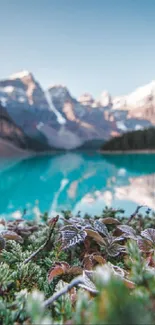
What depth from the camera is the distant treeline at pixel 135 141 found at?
42.7 meters

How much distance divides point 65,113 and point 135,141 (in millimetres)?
48302

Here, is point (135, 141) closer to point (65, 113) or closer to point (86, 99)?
point (65, 113)

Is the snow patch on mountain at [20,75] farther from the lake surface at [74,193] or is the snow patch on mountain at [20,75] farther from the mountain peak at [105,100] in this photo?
the lake surface at [74,193]

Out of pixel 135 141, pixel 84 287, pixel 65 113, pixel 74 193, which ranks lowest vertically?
pixel 84 287

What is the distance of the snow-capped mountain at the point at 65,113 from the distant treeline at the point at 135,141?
18.1 metres

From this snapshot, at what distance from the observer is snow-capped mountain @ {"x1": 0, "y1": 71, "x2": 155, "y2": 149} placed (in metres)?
71.6

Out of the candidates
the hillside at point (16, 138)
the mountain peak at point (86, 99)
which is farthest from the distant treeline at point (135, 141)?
the mountain peak at point (86, 99)

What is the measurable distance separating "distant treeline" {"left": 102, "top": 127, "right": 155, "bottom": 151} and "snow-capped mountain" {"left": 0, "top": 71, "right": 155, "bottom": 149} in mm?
18102

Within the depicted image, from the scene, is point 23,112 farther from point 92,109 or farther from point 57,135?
point 92,109

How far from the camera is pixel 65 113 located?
8788cm

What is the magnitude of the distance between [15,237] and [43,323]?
1.92ft

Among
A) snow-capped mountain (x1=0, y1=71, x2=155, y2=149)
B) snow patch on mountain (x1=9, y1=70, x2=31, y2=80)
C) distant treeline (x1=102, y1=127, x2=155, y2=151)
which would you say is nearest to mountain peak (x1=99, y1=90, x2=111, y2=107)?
snow-capped mountain (x1=0, y1=71, x2=155, y2=149)

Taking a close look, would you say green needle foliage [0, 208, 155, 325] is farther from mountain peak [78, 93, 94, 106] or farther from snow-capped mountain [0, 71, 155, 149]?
mountain peak [78, 93, 94, 106]

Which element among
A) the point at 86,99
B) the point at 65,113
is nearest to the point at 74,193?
the point at 65,113
